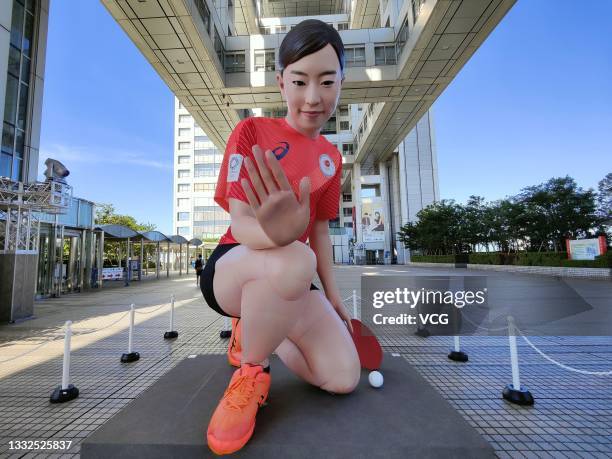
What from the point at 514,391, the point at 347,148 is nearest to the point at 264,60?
the point at 514,391

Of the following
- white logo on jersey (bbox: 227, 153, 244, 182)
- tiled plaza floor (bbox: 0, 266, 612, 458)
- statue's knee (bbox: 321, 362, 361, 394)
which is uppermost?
white logo on jersey (bbox: 227, 153, 244, 182)

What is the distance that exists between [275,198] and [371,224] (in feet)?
110

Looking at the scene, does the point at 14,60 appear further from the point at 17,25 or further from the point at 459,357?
the point at 459,357

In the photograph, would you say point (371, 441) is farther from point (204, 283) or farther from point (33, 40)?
point (33, 40)

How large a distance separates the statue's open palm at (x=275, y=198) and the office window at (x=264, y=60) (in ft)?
53.2

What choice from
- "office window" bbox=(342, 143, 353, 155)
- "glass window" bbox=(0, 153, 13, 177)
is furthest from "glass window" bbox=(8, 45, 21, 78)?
"office window" bbox=(342, 143, 353, 155)

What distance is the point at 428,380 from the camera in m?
3.21

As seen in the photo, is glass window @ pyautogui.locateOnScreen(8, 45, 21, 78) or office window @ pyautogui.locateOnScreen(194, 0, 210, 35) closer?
glass window @ pyautogui.locateOnScreen(8, 45, 21, 78)

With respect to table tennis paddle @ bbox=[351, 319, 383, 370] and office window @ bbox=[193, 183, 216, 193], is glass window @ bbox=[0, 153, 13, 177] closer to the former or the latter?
table tennis paddle @ bbox=[351, 319, 383, 370]

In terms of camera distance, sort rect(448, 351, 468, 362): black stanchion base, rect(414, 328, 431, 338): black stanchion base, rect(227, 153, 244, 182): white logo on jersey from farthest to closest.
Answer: rect(414, 328, 431, 338): black stanchion base → rect(448, 351, 468, 362): black stanchion base → rect(227, 153, 244, 182): white logo on jersey

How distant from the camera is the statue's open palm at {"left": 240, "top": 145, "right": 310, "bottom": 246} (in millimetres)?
1104

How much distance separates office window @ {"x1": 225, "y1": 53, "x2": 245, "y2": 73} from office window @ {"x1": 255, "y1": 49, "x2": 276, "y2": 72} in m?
0.71

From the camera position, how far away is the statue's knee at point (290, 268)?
4.29ft

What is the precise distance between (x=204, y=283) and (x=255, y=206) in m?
0.68
